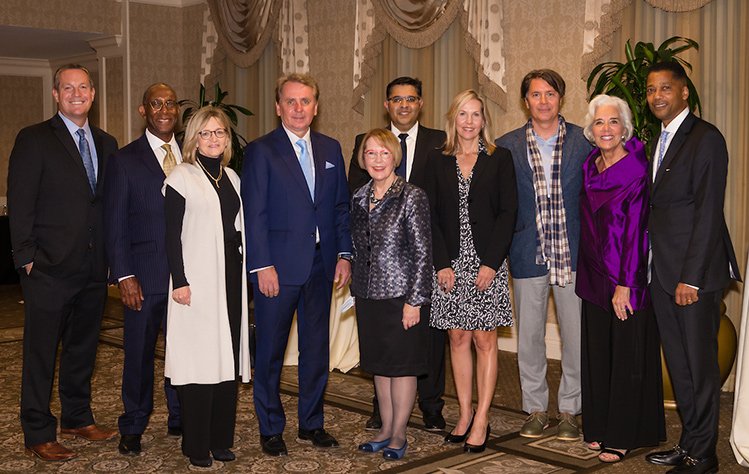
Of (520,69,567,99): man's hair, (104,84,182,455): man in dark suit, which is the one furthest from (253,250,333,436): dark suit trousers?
(520,69,567,99): man's hair

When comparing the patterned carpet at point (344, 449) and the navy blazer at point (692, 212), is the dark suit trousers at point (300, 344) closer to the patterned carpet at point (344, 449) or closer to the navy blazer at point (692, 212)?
the patterned carpet at point (344, 449)

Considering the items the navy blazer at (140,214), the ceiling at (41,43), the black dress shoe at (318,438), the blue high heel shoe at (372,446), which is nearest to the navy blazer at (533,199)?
the blue high heel shoe at (372,446)

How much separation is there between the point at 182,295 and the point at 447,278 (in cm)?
116

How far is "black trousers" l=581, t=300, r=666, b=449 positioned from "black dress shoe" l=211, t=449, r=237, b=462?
1636 millimetres

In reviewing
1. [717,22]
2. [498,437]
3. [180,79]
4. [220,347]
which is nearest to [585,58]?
[717,22]

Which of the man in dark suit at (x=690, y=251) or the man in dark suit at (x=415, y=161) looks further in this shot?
the man in dark suit at (x=415, y=161)

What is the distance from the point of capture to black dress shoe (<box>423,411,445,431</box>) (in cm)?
415

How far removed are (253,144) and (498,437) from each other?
6.10ft

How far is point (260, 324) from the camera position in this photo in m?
3.77

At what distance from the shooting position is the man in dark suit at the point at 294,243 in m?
3.68

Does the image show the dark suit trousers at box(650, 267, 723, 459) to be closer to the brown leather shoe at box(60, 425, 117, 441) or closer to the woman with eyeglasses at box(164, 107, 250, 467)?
the woman with eyeglasses at box(164, 107, 250, 467)

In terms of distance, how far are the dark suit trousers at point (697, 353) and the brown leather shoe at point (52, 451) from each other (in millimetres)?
2726

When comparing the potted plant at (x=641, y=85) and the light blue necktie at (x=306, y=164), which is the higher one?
the potted plant at (x=641, y=85)

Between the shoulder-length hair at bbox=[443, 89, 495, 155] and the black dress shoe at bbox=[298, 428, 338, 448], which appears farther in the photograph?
the black dress shoe at bbox=[298, 428, 338, 448]
